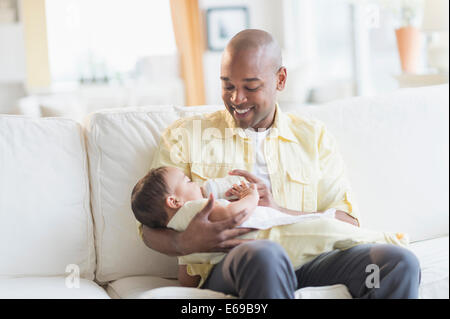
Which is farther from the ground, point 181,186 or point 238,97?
point 238,97

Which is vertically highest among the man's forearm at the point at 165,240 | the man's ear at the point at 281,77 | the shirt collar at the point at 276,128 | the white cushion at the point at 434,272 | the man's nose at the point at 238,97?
the man's ear at the point at 281,77

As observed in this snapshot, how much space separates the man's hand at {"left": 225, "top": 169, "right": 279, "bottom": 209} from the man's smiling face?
0.60 ft

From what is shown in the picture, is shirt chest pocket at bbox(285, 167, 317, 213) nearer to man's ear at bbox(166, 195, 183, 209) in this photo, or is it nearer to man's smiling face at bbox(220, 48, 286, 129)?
man's smiling face at bbox(220, 48, 286, 129)

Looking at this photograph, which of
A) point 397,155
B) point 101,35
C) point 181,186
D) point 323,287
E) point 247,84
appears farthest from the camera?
point 101,35

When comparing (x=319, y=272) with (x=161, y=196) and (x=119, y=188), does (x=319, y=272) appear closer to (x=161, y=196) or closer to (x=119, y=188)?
(x=161, y=196)

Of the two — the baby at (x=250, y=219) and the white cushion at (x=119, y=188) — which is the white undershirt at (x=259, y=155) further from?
the white cushion at (x=119, y=188)

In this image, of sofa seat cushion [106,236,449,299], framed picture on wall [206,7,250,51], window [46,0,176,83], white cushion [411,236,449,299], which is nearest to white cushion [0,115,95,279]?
sofa seat cushion [106,236,449,299]

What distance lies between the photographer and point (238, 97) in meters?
1.61

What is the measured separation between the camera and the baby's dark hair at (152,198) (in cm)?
147

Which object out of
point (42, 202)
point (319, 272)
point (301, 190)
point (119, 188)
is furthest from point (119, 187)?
point (319, 272)

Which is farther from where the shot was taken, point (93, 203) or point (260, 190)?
point (93, 203)

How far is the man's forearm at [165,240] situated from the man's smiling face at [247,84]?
388 millimetres

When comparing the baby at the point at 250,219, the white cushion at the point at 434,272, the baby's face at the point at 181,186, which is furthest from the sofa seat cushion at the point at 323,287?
the baby's face at the point at 181,186

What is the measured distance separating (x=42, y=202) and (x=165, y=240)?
17.9 inches
